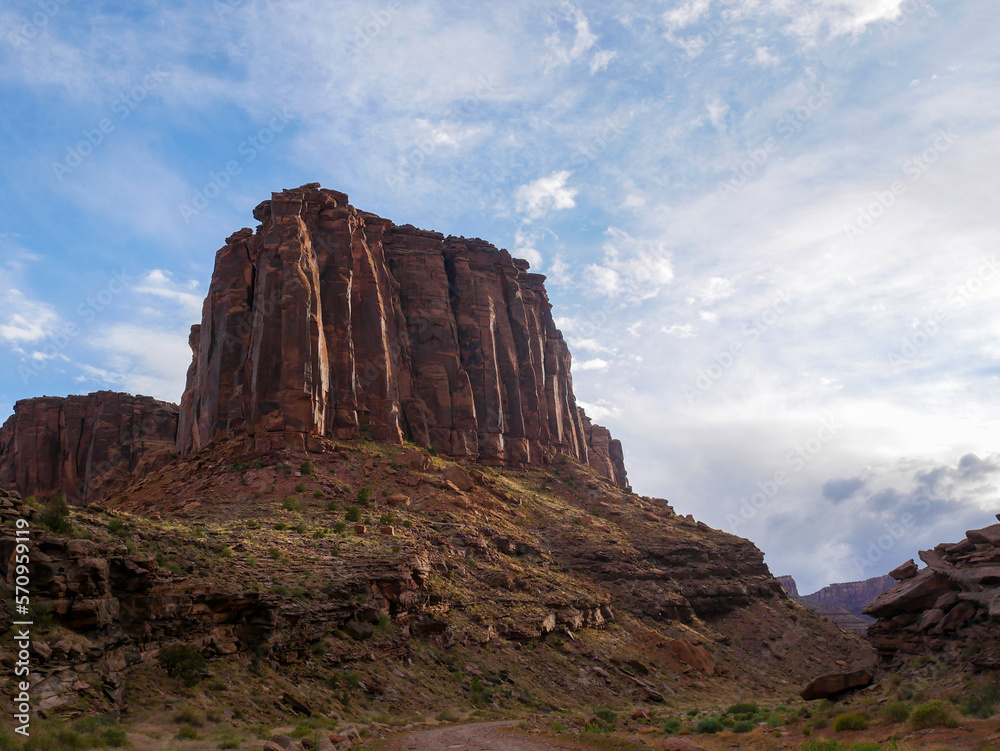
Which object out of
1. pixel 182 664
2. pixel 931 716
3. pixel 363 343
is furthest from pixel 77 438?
pixel 931 716

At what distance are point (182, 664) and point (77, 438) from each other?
79.4m

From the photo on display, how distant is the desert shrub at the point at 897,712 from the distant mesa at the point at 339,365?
4175 cm

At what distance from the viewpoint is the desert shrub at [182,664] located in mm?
22531

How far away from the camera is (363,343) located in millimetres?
62312

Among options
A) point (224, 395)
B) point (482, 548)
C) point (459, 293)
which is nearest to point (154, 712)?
point (482, 548)

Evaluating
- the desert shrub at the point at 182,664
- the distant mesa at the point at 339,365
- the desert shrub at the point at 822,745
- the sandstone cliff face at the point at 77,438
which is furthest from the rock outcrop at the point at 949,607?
the sandstone cliff face at the point at 77,438

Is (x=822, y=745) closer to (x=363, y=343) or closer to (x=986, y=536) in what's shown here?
(x=986, y=536)

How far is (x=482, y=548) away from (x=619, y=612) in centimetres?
1188

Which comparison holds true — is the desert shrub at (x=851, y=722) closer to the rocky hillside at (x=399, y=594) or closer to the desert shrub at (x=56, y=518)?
the rocky hillside at (x=399, y=594)

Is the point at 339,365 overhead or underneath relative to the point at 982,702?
overhead

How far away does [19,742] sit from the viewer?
14.4m

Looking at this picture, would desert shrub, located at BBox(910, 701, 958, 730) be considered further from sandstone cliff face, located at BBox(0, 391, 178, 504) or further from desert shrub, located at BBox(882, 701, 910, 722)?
sandstone cliff face, located at BBox(0, 391, 178, 504)

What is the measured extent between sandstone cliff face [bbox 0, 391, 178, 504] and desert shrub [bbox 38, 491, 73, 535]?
204 feet

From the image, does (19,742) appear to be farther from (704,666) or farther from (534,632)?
(704,666)
